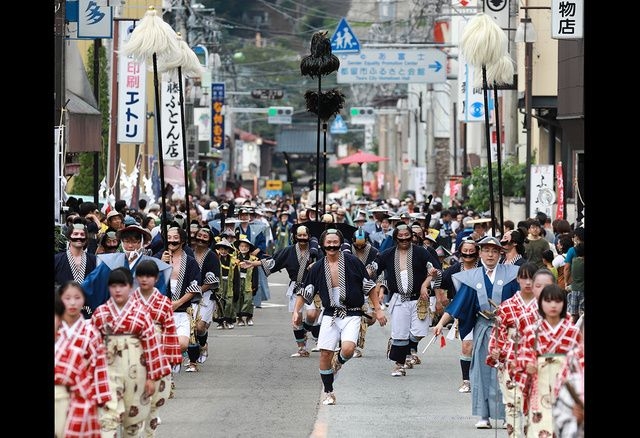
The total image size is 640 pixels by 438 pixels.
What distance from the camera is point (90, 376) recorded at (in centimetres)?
960

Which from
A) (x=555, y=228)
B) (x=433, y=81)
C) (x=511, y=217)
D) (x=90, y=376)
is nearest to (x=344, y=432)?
(x=90, y=376)

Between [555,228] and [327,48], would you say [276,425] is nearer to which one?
[327,48]

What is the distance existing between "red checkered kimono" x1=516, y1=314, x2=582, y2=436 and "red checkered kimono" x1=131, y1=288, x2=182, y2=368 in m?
2.73

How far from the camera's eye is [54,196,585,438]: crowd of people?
9672 mm

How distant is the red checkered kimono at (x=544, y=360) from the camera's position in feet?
34.3

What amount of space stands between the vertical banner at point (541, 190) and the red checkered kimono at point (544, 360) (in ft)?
64.0

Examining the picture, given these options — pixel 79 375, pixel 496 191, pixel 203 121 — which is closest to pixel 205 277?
pixel 79 375

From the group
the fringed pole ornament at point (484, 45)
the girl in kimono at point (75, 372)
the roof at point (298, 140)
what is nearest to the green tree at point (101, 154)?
the fringed pole ornament at point (484, 45)

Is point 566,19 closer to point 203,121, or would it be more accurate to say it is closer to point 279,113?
point 203,121

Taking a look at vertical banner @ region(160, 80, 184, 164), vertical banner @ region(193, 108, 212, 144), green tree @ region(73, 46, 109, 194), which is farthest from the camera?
vertical banner @ region(193, 108, 212, 144)

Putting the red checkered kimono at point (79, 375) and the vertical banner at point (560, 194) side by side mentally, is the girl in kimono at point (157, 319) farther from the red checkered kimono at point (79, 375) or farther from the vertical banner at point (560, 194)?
the vertical banner at point (560, 194)

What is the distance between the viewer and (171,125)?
39.2 meters

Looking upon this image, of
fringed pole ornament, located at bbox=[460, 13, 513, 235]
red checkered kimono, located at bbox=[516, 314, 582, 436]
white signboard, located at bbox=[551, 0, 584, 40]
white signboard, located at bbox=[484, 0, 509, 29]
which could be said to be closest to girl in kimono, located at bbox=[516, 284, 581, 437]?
red checkered kimono, located at bbox=[516, 314, 582, 436]

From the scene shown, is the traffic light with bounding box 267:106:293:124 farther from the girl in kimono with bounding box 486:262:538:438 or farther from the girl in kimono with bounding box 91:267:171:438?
the girl in kimono with bounding box 91:267:171:438
